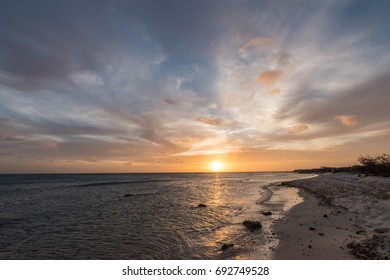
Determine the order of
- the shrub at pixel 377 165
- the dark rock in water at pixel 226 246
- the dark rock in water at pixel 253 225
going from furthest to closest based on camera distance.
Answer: the shrub at pixel 377 165 < the dark rock in water at pixel 253 225 < the dark rock in water at pixel 226 246

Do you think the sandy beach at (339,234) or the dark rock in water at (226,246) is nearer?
the sandy beach at (339,234)

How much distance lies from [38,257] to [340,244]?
17.7 meters

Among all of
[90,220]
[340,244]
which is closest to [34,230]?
[90,220]

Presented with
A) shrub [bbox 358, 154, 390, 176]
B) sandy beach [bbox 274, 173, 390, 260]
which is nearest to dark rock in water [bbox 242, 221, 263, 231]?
sandy beach [bbox 274, 173, 390, 260]

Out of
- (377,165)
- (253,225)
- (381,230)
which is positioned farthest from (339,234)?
(377,165)

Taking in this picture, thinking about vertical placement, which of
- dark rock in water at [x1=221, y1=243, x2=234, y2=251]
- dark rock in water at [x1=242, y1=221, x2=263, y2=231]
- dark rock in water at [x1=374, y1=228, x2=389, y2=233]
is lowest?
dark rock in water at [x1=221, y1=243, x2=234, y2=251]

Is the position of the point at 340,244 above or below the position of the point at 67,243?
above

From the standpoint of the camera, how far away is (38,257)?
14188 mm

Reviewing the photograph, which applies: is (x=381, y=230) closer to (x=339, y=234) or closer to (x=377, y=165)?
(x=339, y=234)

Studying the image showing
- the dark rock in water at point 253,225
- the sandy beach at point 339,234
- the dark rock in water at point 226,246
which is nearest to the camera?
the sandy beach at point 339,234

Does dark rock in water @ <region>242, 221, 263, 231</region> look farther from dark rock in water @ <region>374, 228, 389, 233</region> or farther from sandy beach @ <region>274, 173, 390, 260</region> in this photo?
dark rock in water @ <region>374, 228, 389, 233</region>

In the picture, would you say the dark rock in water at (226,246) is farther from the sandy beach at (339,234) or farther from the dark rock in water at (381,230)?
the dark rock in water at (381,230)

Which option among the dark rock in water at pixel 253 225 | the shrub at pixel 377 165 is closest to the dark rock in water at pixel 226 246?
the dark rock in water at pixel 253 225
